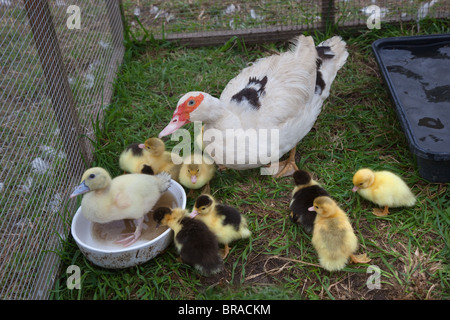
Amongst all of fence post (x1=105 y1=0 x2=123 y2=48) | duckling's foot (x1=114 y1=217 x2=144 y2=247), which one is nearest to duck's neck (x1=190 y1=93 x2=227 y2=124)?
duckling's foot (x1=114 y1=217 x2=144 y2=247)

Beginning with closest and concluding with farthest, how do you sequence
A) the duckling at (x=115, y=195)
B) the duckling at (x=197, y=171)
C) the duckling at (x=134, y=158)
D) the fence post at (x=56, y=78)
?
the duckling at (x=115, y=195)
the fence post at (x=56, y=78)
the duckling at (x=197, y=171)
the duckling at (x=134, y=158)

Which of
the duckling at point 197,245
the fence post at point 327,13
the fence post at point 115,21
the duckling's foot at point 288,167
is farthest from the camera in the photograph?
the fence post at point 327,13

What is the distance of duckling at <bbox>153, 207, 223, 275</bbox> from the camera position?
2.71 m

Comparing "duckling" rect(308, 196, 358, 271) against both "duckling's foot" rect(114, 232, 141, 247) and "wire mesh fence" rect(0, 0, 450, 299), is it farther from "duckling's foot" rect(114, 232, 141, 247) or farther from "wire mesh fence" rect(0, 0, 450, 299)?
"wire mesh fence" rect(0, 0, 450, 299)

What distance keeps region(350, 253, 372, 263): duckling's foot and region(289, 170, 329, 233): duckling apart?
30 cm

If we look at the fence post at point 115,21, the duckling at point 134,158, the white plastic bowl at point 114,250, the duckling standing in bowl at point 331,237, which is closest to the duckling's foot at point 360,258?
the duckling standing in bowl at point 331,237

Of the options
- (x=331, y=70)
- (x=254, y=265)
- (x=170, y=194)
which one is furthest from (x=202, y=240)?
(x=331, y=70)

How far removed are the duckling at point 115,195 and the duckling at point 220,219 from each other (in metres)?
0.33

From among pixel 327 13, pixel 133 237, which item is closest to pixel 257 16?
pixel 327 13

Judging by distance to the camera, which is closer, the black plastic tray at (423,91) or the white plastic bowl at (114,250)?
the white plastic bowl at (114,250)

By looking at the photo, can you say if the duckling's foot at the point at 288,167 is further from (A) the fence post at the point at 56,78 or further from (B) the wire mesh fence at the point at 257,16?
(B) the wire mesh fence at the point at 257,16

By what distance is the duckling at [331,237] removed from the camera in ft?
8.95

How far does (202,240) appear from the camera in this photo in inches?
108
